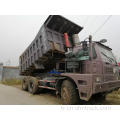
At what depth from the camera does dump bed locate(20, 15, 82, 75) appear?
4509 mm

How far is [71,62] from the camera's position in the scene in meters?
3.71

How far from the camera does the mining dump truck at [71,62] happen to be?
3014mm

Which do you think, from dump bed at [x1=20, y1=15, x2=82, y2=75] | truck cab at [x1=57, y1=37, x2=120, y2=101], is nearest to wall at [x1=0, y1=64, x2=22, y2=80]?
dump bed at [x1=20, y1=15, x2=82, y2=75]

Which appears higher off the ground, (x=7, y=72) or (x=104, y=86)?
(x=104, y=86)

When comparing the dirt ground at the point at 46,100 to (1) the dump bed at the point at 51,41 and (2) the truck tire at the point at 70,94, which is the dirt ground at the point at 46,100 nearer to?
(2) the truck tire at the point at 70,94

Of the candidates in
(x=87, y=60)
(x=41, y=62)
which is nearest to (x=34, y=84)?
(x=41, y=62)

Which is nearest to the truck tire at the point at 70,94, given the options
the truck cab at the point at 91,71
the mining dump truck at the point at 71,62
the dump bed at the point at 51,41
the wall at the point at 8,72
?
the mining dump truck at the point at 71,62

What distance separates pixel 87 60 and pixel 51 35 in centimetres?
207

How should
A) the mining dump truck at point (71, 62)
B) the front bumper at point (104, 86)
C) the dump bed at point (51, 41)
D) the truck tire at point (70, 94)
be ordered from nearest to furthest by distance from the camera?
the front bumper at point (104, 86)
the mining dump truck at point (71, 62)
the truck tire at point (70, 94)
the dump bed at point (51, 41)

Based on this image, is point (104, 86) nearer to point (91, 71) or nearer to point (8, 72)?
point (91, 71)

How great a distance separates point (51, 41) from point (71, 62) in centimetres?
141

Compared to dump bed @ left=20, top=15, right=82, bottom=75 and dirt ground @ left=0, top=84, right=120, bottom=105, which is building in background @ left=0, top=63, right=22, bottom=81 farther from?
dump bed @ left=20, top=15, right=82, bottom=75

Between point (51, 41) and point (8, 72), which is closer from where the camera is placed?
point (51, 41)

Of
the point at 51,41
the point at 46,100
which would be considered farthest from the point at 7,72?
the point at 51,41
